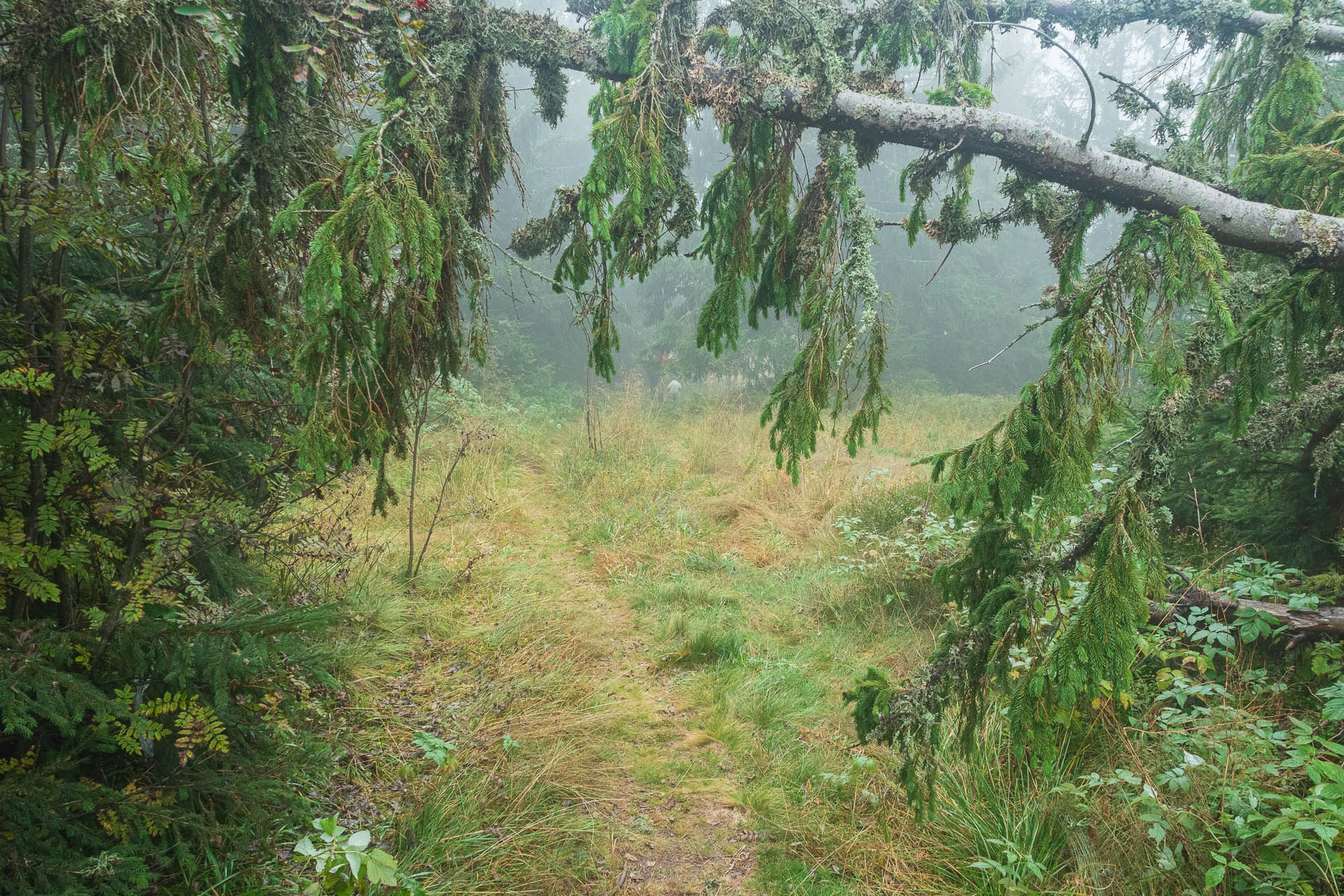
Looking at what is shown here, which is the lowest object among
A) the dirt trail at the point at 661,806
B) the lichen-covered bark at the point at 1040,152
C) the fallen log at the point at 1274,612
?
the dirt trail at the point at 661,806

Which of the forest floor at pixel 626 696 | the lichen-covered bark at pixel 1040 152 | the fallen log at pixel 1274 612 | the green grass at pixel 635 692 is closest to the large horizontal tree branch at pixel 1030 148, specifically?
the lichen-covered bark at pixel 1040 152

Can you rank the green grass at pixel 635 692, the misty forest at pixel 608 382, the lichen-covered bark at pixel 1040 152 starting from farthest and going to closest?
the green grass at pixel 635 692, the lichen-covered bark at pixel 1040 152, the misty forest at pixel 608 382

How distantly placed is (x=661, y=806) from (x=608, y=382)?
2.08 metres

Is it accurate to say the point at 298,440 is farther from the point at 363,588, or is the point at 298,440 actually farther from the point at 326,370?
the point at 363,588

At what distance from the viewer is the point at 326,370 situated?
1810 mm

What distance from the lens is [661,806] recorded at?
324cm

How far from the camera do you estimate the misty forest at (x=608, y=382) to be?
6.53 feet

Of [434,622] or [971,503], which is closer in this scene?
[971,503]

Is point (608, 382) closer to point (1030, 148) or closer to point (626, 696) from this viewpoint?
point (1030, 148)

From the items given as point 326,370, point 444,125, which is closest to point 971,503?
point 326,370

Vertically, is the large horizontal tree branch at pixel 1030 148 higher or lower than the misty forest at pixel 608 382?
higher

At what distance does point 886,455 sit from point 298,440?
9.21 m

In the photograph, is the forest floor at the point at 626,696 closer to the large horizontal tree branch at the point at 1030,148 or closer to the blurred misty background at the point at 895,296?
the large horizontal tree branch at the point at 1030,148

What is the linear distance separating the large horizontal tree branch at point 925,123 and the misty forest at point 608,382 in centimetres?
2
